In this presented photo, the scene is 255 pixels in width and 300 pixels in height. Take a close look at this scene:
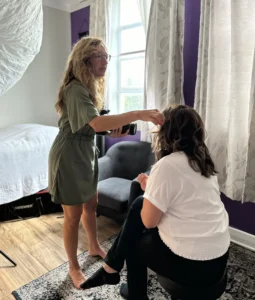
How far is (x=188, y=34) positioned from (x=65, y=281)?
2.08 meters

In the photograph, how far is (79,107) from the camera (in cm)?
122

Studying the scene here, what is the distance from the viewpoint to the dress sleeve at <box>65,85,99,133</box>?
1.20 meters

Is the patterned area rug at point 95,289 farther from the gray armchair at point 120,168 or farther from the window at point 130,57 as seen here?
the window at point 130,57

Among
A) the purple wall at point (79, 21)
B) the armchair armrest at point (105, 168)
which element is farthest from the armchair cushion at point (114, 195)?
the purple wall at point (79, 21)

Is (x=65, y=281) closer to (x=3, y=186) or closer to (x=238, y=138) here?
(x=3, y=186)

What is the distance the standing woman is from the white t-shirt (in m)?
0.38

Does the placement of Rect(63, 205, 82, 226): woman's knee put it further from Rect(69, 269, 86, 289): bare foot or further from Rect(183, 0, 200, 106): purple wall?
Rect(183, 0, 200, 106): purple wall

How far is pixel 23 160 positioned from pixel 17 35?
3.99 feet

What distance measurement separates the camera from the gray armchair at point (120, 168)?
2021 mm

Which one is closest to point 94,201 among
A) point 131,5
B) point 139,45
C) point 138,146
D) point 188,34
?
point 138,146

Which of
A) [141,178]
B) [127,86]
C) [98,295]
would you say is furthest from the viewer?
[127,86]

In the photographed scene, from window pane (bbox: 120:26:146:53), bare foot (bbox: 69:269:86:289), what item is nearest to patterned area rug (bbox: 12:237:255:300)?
bare foot (bbox: 69:269:86:289)

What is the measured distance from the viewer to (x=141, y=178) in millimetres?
1205

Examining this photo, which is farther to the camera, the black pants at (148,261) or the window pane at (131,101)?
the window pane at (131,101)
